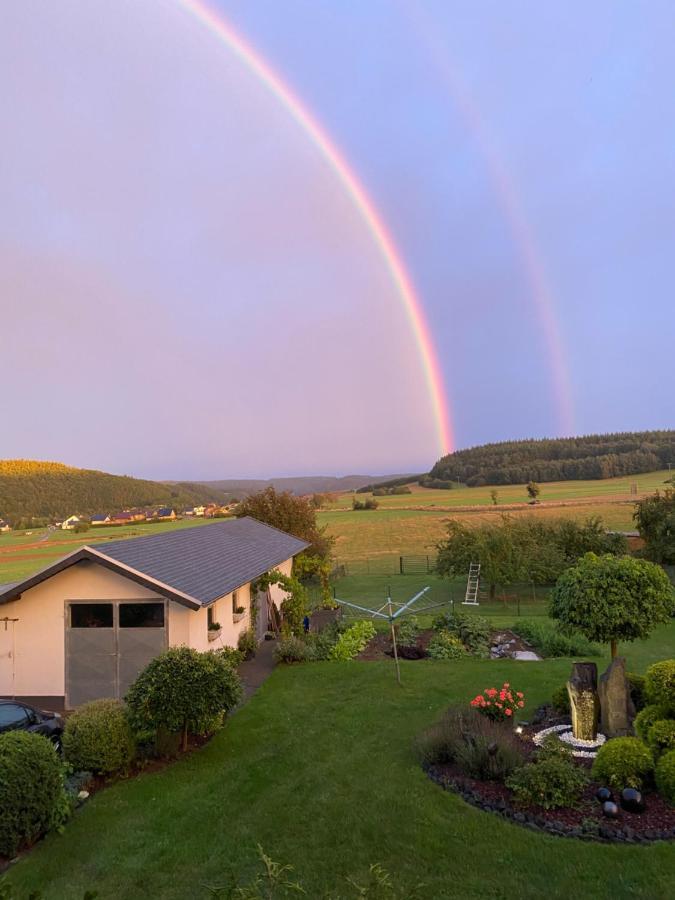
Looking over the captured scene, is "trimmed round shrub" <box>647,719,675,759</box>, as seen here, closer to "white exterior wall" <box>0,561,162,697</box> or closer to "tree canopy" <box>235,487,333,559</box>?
"white exterior wall" <box>0,561,162,697</box>

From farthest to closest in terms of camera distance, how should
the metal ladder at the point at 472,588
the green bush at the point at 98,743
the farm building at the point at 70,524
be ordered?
the farm building at the point at 70,524 < the metal ladder at the point at 472,588 < the green bush at the point at 98,743

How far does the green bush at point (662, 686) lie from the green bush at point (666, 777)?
1147 millimetres

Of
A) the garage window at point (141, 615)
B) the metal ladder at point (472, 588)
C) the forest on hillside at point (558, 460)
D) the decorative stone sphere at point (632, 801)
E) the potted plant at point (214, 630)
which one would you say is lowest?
the metal ladder at point (472, 588)

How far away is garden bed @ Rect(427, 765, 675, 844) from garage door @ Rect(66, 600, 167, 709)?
8.73m

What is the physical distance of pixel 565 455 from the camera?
12100 cm

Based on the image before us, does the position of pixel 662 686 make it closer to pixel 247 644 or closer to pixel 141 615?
pixel 141 615

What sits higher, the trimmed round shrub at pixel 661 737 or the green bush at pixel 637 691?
the trimmed round shrub at pixel 661 737

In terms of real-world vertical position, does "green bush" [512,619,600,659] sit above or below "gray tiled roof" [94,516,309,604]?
below

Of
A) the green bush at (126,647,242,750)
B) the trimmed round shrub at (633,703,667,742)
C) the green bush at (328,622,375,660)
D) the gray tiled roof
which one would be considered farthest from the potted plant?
the trimmed round shrub at (633,703,667,742)

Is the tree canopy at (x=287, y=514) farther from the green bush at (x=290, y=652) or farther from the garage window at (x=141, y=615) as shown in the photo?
the garage window at (x=141, y=615)

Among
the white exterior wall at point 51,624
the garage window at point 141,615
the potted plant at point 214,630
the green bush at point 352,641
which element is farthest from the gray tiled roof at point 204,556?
the green bush at point 352,641

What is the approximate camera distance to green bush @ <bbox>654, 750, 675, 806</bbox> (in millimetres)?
7812

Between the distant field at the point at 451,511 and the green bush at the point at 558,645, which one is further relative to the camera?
the distant field at the point at 451,511

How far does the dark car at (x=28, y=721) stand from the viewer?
422 inches
